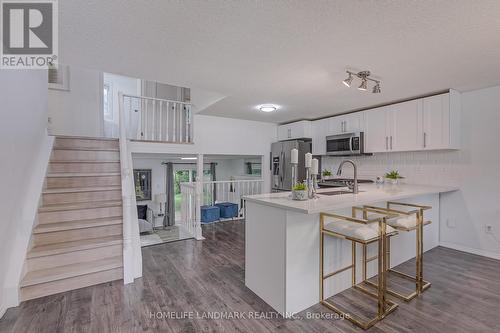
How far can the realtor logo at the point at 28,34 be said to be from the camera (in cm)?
178

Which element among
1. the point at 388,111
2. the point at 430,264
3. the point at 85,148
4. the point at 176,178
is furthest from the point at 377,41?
the point at 176,178

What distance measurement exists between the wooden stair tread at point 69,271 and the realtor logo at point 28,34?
2.09 meters

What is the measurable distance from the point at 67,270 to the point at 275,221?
2260 mm

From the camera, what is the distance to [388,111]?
4.03 m

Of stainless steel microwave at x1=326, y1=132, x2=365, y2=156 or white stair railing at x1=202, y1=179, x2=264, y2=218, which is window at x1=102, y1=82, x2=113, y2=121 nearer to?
white stair railing at x1=202, y1=179, x2=264, y2=218

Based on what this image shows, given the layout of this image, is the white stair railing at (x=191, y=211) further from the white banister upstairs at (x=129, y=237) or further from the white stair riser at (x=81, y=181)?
the white banister upstairs at (x=129, y=237)

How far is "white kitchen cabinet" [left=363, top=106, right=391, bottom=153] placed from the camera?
407 cm

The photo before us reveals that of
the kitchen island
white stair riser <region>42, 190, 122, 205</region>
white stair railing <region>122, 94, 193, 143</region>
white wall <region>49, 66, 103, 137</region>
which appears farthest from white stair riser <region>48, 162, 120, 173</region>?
the kitchen island

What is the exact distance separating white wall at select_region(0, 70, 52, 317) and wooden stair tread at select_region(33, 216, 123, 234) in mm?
146

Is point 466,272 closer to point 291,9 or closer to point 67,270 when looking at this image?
point 291,9

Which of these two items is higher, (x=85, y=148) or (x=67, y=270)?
(x=85, y=148)

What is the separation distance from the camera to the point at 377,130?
13.8ft

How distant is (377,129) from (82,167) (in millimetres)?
4758

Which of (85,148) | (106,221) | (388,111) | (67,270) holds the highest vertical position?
(388,111)
